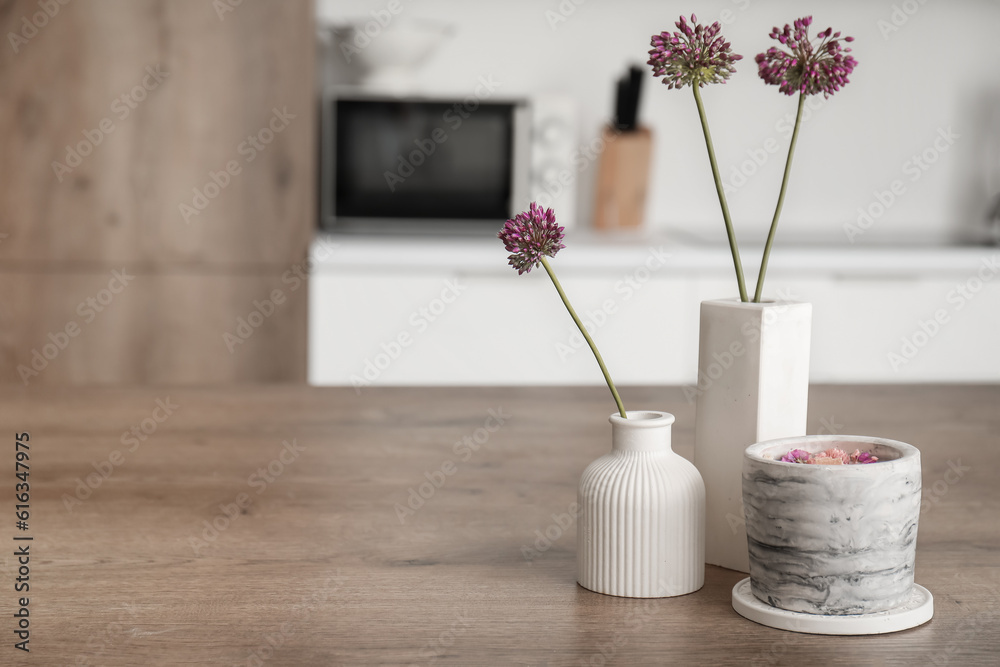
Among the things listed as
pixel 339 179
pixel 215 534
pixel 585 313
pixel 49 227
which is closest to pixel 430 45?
pixel 339 179

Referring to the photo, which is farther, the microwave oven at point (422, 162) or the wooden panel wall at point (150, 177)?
the microwave oven at point (422, 162)

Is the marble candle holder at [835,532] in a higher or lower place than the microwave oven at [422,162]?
lower

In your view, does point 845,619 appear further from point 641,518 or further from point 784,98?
point 784,98

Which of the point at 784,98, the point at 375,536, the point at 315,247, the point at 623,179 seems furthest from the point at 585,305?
the point at 375,536

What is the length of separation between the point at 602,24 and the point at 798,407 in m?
2.44

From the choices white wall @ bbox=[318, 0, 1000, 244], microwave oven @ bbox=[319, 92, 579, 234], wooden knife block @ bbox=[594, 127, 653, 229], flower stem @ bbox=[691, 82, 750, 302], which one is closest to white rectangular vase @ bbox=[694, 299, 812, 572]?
flower stem @ bbox=[691, 82, 750, 302]

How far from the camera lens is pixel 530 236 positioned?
0.57 m

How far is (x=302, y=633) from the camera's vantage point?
0.55 metres

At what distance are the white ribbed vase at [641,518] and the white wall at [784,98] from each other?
2293mm

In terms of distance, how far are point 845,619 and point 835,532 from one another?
0.05 meters

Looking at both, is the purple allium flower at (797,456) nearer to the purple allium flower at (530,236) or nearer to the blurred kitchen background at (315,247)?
the purple allium flower at (530,236)

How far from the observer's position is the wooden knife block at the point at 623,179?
273cm

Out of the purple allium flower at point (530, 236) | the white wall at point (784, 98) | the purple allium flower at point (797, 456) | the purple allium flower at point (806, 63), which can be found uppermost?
the white wall at point (784, 98)

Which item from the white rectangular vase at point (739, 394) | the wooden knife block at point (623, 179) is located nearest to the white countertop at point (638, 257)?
the wooden knife block at point (623, 179)
